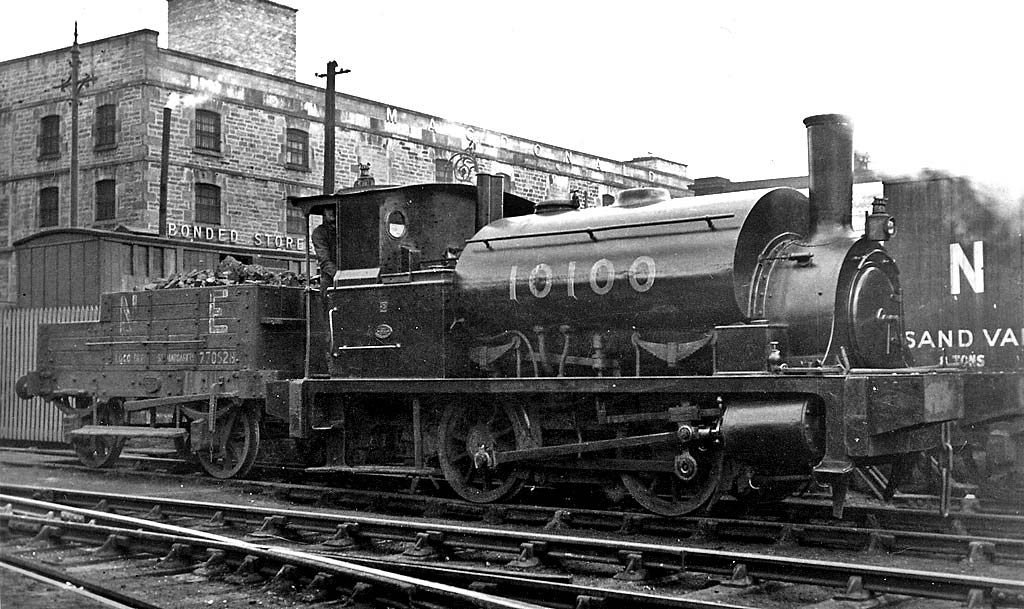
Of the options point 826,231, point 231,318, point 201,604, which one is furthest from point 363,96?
point 201,604

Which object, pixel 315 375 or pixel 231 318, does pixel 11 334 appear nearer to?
pixel 231 318

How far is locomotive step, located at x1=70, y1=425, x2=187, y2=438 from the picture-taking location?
11938 mm

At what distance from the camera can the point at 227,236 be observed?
27.5 metres

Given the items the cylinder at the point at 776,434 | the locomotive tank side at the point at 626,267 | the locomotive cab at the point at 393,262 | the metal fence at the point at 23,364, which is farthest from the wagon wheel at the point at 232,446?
the cylinder at the point at 776,434

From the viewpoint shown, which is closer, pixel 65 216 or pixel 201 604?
pixel 201 604

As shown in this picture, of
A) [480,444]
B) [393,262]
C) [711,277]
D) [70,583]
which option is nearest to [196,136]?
[393,262]

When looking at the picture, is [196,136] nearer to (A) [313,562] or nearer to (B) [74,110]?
(B) [74,110]

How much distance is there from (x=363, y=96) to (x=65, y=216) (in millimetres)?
8636

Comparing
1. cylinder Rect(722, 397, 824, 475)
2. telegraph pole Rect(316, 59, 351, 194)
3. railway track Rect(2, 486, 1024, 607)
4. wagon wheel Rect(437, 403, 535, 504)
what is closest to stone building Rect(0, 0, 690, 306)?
telegraph pole Rect(316, 59, 351, 194)

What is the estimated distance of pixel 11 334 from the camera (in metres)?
17.2

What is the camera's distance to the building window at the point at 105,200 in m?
→ 26.6

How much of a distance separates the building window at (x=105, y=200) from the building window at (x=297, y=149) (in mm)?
4754

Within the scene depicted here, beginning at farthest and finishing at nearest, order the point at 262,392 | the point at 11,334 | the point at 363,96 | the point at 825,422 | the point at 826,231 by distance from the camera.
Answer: the point at 363,96, the point at 11,334, the point at 262,392, the point at 826,231, the point at 825,422

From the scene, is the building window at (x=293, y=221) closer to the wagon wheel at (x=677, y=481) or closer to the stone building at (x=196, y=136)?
the stone building at (x=196, y=136)
